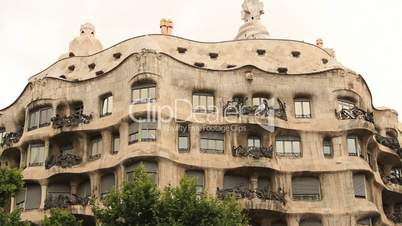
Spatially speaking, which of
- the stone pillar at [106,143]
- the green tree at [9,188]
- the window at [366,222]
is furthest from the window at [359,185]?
the green tree at [9,188]

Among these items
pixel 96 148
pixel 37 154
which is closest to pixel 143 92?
pixel 96 148

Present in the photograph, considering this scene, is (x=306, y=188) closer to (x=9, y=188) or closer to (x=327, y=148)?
(x=327, y=148)

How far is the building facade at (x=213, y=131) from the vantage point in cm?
4350

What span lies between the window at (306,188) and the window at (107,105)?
1192cm

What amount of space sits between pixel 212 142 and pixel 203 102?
2.73 meters

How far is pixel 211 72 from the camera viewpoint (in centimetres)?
4628

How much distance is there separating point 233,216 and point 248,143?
40.5 ft

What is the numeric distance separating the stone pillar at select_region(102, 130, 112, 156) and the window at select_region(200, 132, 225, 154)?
5501 millimetres

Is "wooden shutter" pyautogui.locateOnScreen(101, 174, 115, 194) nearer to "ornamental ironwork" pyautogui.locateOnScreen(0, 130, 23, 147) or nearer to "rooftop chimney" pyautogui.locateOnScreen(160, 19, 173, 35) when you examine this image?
"ornamental ironwork" pyautogui.locateOnScreen(0, 130, 23, 147)

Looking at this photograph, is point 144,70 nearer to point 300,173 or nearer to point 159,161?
point 159,161

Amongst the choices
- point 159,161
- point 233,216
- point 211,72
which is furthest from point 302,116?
point 233,216

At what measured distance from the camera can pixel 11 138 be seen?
1949 inches

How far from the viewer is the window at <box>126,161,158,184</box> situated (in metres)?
41.8

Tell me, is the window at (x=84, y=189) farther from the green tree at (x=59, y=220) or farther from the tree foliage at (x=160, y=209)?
the tree foliage at (x=160, y=209)
